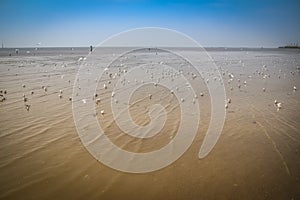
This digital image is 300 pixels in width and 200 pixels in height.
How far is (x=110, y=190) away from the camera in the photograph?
4.61m

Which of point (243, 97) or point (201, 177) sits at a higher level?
point (243, 97)

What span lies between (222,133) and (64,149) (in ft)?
14.8

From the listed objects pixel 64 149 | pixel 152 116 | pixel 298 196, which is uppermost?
pixel 152 116

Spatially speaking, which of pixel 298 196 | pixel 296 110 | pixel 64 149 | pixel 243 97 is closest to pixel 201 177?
pixel 298 196

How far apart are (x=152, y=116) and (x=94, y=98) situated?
3519mm

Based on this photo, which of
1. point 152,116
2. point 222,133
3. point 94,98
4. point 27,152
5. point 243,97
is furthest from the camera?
point 243,97

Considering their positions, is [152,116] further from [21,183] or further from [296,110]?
[296,110]

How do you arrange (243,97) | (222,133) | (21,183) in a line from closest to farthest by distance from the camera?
(21,183)
(222,133)
(243,97)

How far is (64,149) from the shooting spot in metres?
6.13

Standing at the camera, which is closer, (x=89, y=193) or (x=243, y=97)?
(x=89, y=193)

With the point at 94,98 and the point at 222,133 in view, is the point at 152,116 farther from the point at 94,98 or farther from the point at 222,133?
the point at 94,98

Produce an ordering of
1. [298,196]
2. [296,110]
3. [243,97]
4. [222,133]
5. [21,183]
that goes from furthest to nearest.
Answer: [243,97] < [296,110] < [222,133] < [21,183] < [298,196]

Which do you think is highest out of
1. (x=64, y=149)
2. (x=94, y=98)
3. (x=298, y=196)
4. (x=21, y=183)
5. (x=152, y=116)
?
(x=94, y=98)

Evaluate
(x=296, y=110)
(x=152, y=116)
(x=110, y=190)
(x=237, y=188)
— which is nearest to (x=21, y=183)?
(x=110, y=190)
